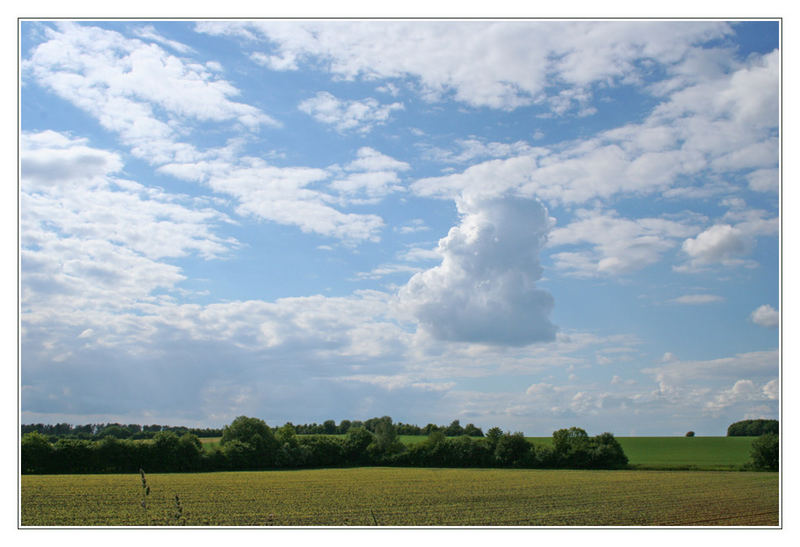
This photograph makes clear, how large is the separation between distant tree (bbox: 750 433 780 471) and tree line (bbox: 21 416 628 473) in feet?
31.3

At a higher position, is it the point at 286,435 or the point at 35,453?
the point at 35,453

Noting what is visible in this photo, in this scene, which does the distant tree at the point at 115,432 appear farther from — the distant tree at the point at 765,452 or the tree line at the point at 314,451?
the distant tree at the point at 765,452

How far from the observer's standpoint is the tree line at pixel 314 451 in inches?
1559

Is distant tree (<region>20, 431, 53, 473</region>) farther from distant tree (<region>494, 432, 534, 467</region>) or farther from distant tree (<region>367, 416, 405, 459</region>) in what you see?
distant tree (<region>494, 432, 534, 467</region>)

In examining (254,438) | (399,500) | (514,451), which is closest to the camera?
(399,500)

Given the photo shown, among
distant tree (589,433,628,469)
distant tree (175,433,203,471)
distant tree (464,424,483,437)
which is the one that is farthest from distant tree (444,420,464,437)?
distant tree (175,433,203,471)

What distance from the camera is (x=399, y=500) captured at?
29047 millimetres

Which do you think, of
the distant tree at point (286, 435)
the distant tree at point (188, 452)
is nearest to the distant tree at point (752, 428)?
the distant tree at point (286, 435)

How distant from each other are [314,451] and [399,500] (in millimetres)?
19648

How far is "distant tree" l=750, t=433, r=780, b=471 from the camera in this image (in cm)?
4022

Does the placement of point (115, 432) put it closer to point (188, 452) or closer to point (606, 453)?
point (188, 452)

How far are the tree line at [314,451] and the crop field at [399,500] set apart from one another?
2.43m

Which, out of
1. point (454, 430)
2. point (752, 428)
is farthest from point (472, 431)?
point (752, 428)

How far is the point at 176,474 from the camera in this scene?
3884cm
